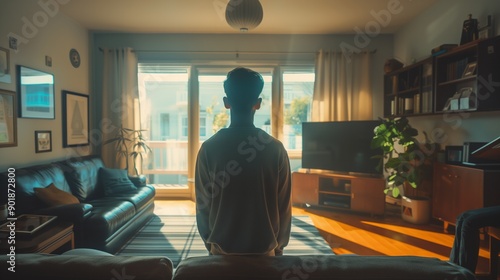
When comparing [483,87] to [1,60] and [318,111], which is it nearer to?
[318,111]

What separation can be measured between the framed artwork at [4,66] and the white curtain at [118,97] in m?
1.68

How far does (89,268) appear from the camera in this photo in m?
0.74

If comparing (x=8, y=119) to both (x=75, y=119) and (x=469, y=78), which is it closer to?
(x=75, y=119)

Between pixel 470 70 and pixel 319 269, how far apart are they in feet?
9.61

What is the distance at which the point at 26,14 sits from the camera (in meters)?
3.08

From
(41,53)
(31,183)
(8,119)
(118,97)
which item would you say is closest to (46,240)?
(31,183)

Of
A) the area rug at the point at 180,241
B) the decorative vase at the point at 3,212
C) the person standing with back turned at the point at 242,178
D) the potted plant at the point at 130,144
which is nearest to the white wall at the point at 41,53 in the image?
the potted plant at the point at 130,144

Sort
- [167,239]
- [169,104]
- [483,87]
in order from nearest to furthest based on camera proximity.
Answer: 1. [483,87]
2. [167,239]
3. [169,104]

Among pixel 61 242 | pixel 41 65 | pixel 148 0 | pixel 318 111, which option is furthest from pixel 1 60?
pixel 318 111

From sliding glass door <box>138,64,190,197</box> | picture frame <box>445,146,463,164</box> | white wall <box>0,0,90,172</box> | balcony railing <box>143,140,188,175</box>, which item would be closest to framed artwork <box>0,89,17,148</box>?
white wall <box>0,0,90,172</box>

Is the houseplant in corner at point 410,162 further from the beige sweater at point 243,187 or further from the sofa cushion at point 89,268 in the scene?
the sofa cushion at point 89,268

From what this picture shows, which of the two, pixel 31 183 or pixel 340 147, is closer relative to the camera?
pixel 31 183

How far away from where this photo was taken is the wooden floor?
2.71 metres

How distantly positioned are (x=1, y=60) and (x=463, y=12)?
15.4 feet
